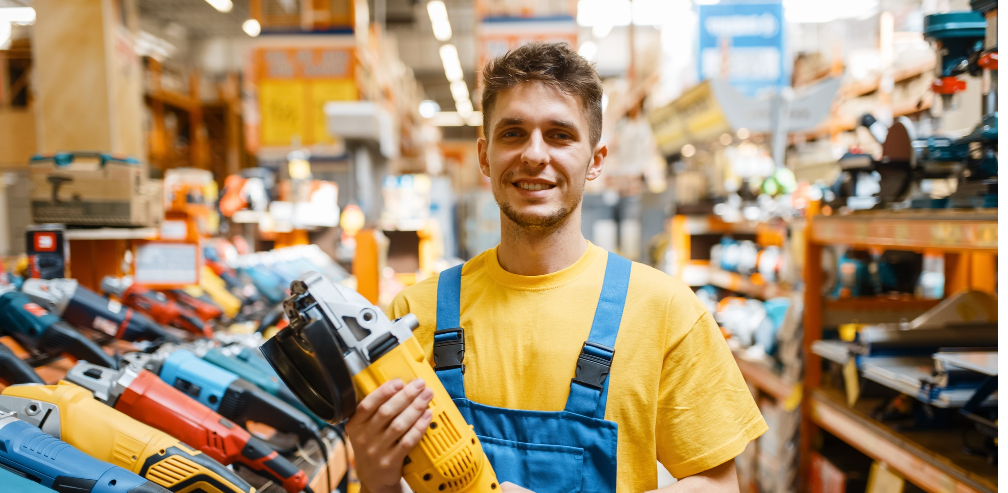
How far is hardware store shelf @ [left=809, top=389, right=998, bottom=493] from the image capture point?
1.71 meters

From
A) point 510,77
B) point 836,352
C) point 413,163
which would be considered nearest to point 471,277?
point 510,77

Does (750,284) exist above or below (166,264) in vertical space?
below

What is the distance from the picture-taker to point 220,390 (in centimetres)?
152

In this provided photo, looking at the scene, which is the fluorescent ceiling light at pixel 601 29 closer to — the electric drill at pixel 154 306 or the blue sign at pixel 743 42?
the blue sign at pixel 743 42

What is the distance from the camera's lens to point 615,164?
25.2ft

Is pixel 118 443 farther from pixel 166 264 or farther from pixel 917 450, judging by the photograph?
pixel 917 450

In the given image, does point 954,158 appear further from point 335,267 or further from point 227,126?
point 227,126

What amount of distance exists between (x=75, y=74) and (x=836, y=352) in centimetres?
358

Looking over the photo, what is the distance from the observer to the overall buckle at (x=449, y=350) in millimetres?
1164

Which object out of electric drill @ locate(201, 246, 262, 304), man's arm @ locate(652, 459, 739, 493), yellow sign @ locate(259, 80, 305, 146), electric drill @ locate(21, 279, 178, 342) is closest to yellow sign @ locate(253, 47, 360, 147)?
yellow sign @ locate(259, 80, 305, 146)

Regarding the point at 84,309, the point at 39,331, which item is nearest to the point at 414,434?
the point at 39,331

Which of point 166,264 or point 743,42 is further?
point 743,42

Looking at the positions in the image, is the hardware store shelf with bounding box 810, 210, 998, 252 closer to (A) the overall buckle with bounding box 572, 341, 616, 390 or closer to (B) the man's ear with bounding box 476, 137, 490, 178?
(A) the overall buckle with bounding box 572, 341, 616, 390

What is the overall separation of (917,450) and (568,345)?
1.61 meters
